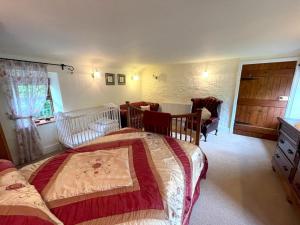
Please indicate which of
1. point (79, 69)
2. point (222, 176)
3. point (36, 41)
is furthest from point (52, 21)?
point (222, 176)

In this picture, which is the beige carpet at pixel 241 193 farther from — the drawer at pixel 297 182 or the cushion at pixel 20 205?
the cushion at pixel 20 205

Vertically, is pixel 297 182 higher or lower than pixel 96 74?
lower

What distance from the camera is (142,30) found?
5.95 feet

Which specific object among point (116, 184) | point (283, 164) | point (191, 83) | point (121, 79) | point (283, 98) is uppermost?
point (121, 79)

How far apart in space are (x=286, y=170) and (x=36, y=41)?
4.03m

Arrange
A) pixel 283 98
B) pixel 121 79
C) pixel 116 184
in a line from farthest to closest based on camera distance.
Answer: pixel 121 79
pixel 283 98
pixel 116 184

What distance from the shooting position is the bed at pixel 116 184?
3.05ft

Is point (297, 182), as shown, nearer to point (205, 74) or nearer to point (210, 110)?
point (210, 110)

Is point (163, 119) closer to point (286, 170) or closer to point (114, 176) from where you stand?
point (114, 176)

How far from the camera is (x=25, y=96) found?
2.61m

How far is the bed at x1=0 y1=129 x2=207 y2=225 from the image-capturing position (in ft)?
3.05

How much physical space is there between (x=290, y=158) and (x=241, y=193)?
814 millimetres

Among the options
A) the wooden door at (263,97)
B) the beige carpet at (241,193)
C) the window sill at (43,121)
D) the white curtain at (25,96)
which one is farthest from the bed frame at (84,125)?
the wooden door at (263,97)

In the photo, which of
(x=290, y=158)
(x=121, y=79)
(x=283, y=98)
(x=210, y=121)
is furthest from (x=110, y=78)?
(x=283, y=98)
